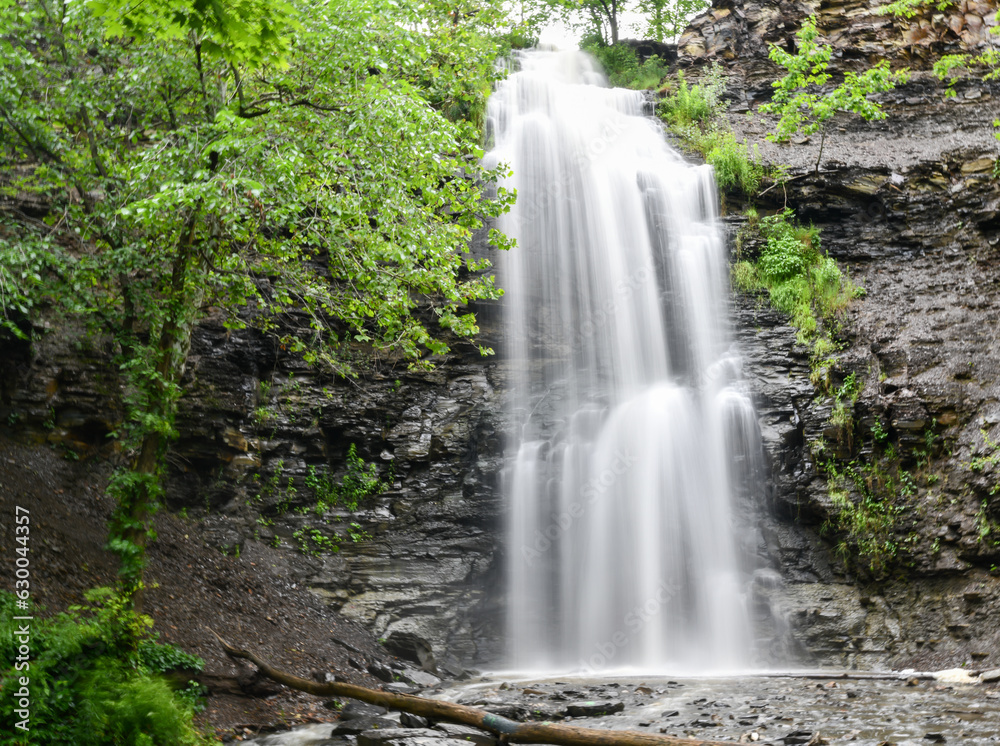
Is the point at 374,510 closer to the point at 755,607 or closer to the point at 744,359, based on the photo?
the point at 755,607

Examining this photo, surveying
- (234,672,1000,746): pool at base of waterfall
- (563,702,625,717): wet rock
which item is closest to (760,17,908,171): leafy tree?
(234,672,1000,746): pool at base of waterfall

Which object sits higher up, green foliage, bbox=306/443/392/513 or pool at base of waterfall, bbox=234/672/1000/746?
green foliage, bbox=306/443/392/513

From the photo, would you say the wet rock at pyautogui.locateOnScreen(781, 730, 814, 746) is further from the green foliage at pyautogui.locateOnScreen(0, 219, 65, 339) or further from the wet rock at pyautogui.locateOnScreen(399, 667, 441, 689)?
the green foliage at pyautogui.locateOnScreen(0, 219, 65, 339)

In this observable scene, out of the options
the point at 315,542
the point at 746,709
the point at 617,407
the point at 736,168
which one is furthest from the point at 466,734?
the point at 736,168

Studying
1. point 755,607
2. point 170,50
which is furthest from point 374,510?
point 170,50

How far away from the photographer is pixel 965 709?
6.68 m

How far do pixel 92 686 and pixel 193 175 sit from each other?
4608 mm

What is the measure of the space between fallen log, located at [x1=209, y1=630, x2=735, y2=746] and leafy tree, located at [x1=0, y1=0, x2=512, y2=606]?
6.50 ft

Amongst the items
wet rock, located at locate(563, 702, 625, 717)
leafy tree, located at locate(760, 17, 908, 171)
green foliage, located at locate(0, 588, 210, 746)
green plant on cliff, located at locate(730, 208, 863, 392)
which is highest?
leafy tree, located at locate(760, 17, 908, 171)

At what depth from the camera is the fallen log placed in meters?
4.40

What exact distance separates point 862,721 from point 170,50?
33.2ft

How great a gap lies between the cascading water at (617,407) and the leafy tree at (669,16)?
11332 mm

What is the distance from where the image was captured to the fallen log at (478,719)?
14.4 feet

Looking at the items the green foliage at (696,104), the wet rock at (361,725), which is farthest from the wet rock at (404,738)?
the green foliage at (696,104)
